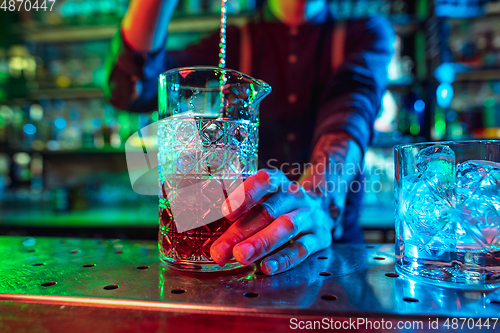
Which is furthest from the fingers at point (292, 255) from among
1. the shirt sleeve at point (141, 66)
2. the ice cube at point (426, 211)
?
the shirt sleeve at point (141, 66)

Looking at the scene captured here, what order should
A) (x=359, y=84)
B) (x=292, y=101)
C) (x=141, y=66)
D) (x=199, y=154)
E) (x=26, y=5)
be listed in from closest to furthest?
(x=199, y=154) → (x=141, y=66) → (x=359, y=84) → (x=292, y=101) → (x=26, y=5)

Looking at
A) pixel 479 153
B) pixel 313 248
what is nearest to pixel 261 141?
pixel 313 248

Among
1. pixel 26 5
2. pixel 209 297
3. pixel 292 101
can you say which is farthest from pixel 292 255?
pixel 26 5

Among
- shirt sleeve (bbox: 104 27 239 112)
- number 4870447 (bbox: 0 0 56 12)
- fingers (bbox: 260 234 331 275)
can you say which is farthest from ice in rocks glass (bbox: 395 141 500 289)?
number 4870447 (bbox: 0 0 56 12)

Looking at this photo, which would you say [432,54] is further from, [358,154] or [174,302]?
[174,302]

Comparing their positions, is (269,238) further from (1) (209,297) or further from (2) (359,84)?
(2) (359,84)

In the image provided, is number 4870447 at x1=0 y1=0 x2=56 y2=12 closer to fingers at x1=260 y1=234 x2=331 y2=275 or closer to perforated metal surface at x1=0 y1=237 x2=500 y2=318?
perforated metal surface at x1=0 y1=237 x2=500 y2=318

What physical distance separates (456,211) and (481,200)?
0.10 ft

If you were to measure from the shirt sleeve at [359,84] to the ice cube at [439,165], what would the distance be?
1.71 ft

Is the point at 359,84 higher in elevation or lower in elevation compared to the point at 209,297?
higher

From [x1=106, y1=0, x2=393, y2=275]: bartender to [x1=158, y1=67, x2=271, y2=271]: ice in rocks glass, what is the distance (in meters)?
0.04

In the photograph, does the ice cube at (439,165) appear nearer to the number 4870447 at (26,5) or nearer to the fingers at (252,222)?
the fingers at (252,222)

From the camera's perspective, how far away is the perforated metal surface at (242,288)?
37 cm

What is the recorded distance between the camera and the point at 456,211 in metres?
0.43
